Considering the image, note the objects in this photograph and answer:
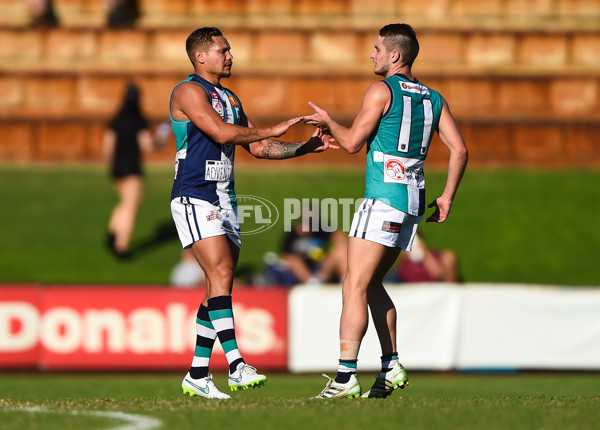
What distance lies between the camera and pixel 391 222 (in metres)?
6.98

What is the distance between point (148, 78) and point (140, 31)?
1.60 meters

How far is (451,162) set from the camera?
713 cm

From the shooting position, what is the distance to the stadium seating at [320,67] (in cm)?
2239

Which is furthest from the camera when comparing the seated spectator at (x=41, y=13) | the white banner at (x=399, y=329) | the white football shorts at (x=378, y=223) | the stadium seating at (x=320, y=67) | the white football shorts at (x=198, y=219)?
the seated spectator at (x=41, y=13)

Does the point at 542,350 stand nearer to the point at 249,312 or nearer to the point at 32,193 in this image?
the point at 249,312

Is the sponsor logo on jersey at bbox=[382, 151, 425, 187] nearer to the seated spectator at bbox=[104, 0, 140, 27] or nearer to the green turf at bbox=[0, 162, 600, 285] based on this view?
the green turf at bbox=[0, 162, 600, 285]

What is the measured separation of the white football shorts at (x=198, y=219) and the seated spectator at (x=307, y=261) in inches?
275

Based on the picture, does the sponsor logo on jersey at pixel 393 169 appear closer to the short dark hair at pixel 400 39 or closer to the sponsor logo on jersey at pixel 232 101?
the short dark hair at pixel 400 39

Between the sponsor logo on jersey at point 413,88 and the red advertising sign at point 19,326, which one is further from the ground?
the sponsor logo on jersey at point 413,88

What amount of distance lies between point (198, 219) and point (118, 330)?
5851 millimetres

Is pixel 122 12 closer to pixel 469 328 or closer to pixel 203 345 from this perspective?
pixel 469 328

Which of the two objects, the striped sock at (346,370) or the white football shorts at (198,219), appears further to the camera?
the white football shorts at (198,219)

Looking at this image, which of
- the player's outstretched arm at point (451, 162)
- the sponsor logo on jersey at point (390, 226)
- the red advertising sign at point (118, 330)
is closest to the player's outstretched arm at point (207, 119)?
the sponsor logo on jersey at point (390, 226)

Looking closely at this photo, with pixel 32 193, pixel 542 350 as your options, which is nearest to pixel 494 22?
pixel 32 193
